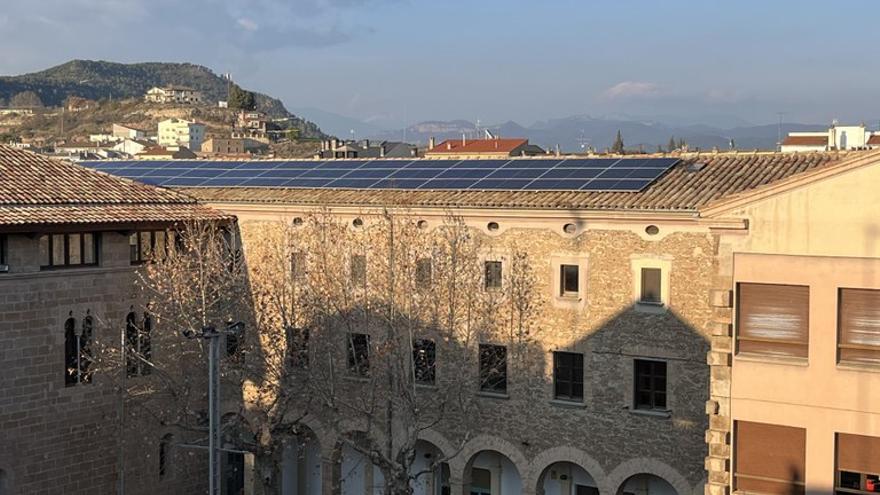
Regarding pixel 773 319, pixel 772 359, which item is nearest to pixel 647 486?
pixel 772 359

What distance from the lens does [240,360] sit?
100 feet

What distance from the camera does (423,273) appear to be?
2978 centimetres

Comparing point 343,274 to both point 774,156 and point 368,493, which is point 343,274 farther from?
point 774,156

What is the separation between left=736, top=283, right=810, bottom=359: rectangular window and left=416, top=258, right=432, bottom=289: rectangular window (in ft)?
32.6

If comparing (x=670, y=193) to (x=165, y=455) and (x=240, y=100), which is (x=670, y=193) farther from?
(x=240, y=100)

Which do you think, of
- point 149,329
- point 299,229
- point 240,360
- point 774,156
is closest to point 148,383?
point 149,329

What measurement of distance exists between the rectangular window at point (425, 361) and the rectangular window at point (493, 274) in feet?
7.39

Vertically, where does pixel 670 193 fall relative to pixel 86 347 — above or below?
above

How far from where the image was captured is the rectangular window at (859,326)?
2041cm

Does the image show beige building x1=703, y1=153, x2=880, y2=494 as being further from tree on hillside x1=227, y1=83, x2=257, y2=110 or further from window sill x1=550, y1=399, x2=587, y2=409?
tree on hillside x1=227, y1=83, x2=257, y2=110

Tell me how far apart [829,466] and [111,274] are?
64.6 feet

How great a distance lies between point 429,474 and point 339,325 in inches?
184

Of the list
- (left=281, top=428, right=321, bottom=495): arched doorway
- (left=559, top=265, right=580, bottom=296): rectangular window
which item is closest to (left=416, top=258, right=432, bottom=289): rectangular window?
(left=559, top=265, right=580, bottom=296): rectangular window

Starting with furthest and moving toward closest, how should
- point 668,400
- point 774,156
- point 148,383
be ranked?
point 148,383, point 774,156, point 668,400
